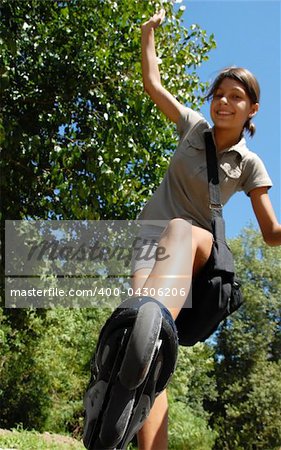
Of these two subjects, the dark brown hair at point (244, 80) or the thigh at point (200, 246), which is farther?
the dark brown hair at point (244, 80)

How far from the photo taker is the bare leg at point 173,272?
5.82ft

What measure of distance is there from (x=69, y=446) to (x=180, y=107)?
10880 mm

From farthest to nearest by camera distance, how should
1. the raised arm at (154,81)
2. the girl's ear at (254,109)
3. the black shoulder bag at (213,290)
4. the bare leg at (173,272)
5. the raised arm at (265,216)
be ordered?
1. the raised arm at (154,81)
2. the girl's ear at (254,109)
3. the raised arm at (265,216)
4. the black shoulder bag at (213,290)
5. the bare leg at (173,272)

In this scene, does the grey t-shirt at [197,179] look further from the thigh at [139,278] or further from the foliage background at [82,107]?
the foliage background at [82,107]

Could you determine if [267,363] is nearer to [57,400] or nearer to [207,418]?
[207,418]

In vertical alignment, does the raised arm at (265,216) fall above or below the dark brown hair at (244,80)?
below

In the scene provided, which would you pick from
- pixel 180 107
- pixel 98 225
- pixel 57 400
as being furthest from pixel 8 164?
pixel 57 400

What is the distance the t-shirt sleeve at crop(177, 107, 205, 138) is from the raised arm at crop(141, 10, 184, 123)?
2cm

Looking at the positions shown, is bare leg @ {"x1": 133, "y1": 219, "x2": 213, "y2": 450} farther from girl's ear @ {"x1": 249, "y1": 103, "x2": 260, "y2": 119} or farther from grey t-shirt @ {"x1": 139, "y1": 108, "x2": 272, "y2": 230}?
girl's ear @ {"x1": 249, "y1": 103, "x2": 260, "y2": 119}

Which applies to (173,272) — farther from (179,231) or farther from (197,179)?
(197,179)

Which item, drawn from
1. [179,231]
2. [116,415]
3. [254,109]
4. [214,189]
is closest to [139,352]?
[116,415]

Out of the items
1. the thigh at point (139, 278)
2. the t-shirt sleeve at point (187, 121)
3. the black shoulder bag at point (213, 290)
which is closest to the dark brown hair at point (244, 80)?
the t-shirt sleeve at point (187, 121)

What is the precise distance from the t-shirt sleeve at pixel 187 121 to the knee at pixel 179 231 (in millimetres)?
628

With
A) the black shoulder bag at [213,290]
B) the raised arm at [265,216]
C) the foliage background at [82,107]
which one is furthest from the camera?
the foliage background at [82,107]
